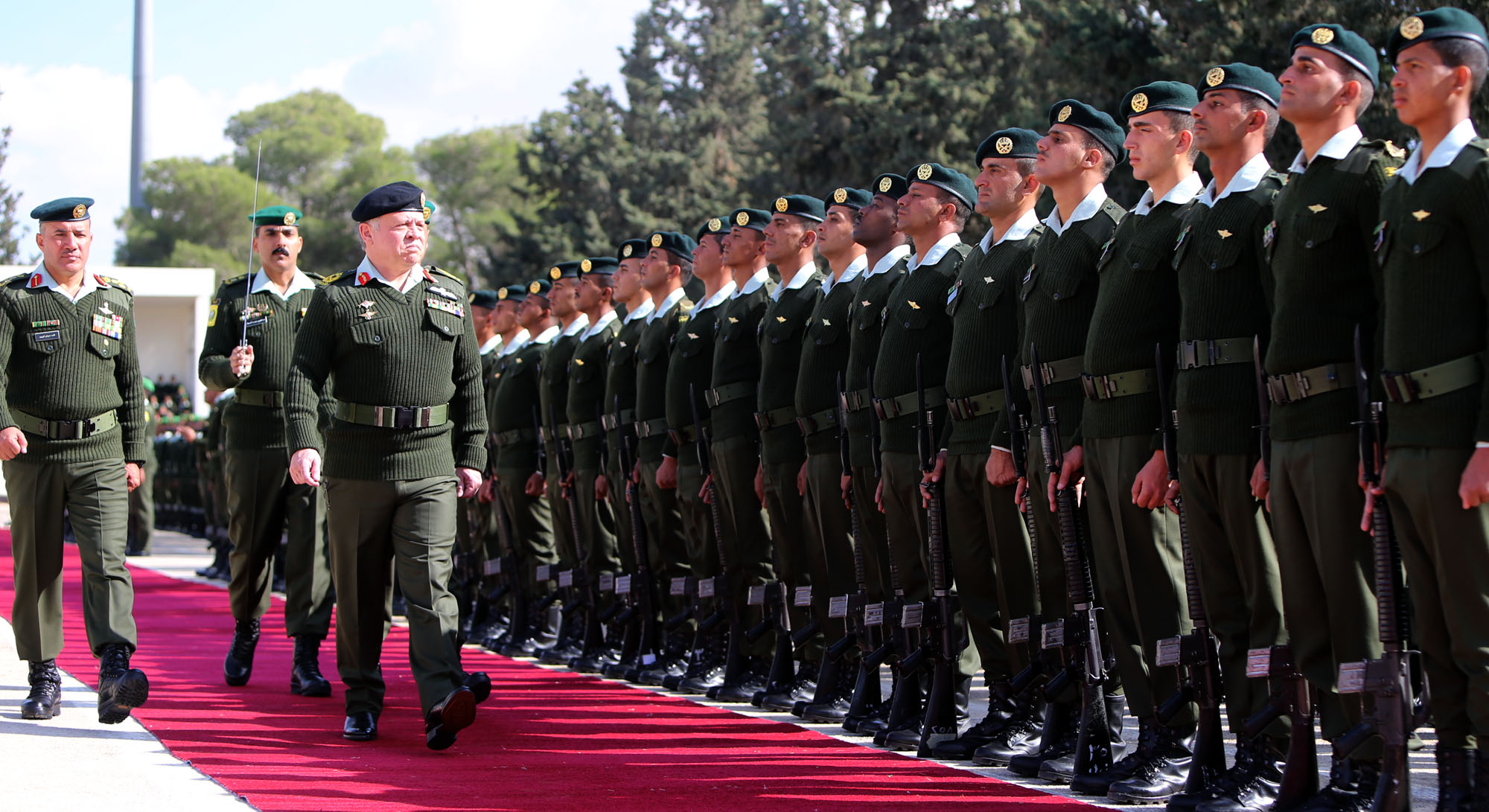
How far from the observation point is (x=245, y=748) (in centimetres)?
609

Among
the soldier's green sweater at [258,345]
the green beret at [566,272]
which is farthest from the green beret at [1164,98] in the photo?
the green beret at [566,272]

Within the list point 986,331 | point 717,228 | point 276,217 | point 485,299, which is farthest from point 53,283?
point 485,299

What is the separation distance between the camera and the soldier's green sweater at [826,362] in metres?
7.13

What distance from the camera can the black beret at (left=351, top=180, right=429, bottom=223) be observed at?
20.9 ft

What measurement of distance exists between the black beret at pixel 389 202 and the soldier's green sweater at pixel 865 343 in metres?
1.76

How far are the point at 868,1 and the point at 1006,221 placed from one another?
937 inches

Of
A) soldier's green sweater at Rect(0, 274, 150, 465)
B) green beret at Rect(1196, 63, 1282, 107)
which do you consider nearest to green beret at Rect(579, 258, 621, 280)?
soldier's green sweater at Rect(0, 274, 150, 465)

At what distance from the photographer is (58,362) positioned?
6879 millimetres

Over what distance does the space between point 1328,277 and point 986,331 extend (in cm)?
170

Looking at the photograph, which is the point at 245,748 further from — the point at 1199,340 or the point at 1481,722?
the point at 1481,722

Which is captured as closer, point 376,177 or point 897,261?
point 897,261

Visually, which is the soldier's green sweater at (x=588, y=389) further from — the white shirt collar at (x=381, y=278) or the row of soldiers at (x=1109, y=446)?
the white shirt collar at (x=381, y=278)

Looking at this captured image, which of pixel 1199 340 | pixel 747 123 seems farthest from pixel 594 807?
pixel 747 123

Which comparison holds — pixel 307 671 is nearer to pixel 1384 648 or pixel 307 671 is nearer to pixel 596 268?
pixel 596 268
